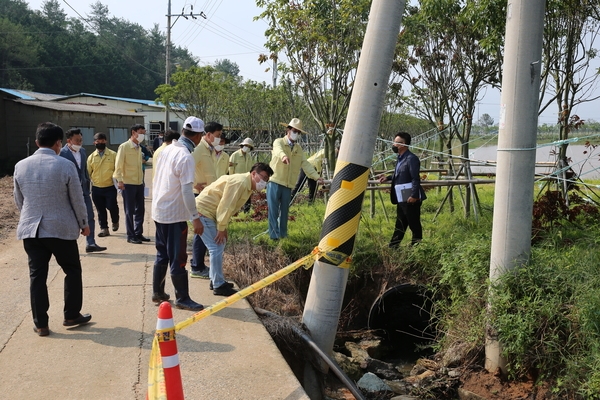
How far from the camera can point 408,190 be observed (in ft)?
24.8

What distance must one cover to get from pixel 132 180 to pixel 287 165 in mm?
A: 2554

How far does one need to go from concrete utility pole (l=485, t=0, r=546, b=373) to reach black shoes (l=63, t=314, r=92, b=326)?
366 cm

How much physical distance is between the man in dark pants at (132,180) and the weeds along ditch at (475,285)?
155 centimetres

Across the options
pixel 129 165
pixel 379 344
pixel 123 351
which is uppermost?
pixel 129 165

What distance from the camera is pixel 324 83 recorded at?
12391mm

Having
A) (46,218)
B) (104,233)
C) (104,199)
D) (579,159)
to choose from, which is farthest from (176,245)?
(579,159)

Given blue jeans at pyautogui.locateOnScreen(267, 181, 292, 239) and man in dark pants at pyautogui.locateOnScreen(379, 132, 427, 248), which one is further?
blue jeans at pyautogui.locateOnScreen(267, 181, 292, 239)

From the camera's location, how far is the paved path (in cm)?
408

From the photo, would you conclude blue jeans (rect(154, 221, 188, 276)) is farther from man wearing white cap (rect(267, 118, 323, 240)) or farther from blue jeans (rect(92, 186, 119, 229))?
blue jeans (rect(92, 186, 119, 229))

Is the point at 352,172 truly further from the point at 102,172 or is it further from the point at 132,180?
the point at 102,172

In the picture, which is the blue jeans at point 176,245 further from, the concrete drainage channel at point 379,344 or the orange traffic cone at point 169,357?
the orange traffic cone at point 169,357

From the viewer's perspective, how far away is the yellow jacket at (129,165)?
8.97 metres

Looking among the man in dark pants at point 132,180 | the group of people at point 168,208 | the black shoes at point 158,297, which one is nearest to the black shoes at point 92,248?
the group of people at point 168,208

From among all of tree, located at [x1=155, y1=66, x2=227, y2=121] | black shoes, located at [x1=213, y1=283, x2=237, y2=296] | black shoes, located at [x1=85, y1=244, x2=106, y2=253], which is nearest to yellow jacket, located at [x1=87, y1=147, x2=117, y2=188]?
black shoes, located at [x1=85, y1=244, x2=106, y2=253]
